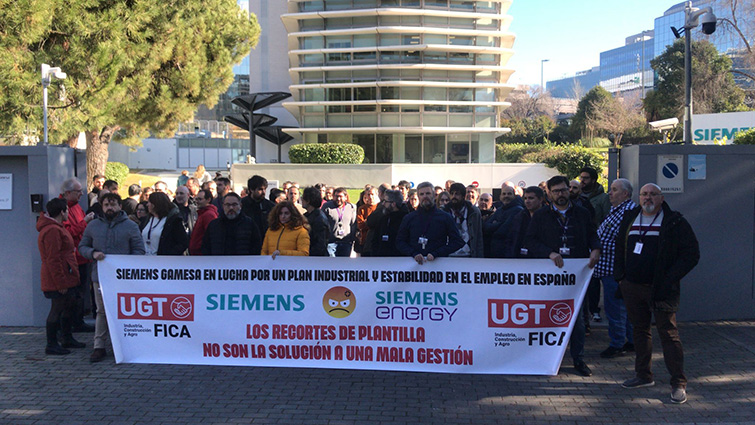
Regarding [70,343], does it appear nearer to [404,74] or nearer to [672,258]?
[672,258]

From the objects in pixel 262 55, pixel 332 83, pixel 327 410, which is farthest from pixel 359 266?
pixel 262 55

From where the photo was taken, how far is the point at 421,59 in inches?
1688

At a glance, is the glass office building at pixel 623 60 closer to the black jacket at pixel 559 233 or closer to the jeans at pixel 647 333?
the black jacket at pixel 559 233

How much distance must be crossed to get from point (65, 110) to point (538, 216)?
1596cm

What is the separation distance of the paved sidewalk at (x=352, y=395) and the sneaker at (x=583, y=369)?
0.25ft

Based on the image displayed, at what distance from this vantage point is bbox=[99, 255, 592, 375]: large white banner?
6.34 meters

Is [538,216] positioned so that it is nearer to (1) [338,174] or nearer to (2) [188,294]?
(2) [188,294]

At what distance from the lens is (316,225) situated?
8.16 meters

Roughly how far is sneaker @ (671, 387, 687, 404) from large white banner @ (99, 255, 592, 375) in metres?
1.06

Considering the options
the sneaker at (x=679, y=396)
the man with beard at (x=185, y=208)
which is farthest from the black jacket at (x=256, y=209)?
the sneaker at (x=679, y=396)

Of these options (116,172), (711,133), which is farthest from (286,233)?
(711,133)

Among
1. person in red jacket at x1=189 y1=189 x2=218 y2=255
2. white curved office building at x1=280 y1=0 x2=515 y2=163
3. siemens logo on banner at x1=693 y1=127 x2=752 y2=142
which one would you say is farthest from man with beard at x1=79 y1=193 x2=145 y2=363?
white curved office building at x1=280 y1=0 x2=515 y2=163

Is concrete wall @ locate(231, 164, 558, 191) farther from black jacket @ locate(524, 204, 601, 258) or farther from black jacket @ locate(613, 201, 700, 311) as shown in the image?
black jacket @ locate(613, 201, 700, 311)

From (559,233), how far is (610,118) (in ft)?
166
